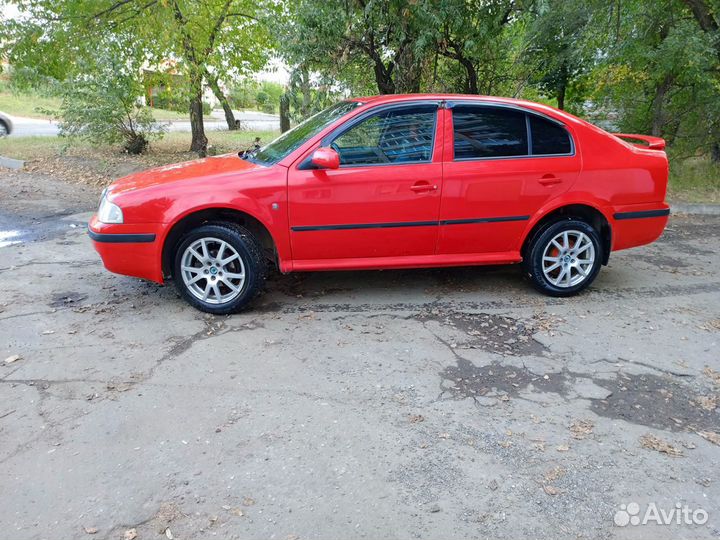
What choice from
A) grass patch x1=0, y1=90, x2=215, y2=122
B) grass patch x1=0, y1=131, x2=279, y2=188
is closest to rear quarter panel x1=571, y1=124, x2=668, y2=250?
grass patch x1=0, y1=131, x2=279, y2=188

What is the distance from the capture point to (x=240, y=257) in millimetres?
4641

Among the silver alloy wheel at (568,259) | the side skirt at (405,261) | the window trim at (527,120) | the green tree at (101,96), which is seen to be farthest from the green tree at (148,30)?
the silver alloy wheel at (568,259)

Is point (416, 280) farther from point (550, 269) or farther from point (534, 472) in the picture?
point (534, 472)

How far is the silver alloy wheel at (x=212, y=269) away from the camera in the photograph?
462 cm

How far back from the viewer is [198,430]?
3180 millimetres

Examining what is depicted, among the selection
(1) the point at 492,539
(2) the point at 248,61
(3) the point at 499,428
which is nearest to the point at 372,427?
(3) the point at 499,428

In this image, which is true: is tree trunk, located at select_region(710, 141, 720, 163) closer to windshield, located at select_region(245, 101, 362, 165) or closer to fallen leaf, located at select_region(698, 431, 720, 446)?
windshield, located at select_region(245, 101, 362, 165)

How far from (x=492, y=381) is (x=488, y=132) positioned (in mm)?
2270

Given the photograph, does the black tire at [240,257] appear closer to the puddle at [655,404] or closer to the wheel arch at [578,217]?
the wheel arch at [578,217]

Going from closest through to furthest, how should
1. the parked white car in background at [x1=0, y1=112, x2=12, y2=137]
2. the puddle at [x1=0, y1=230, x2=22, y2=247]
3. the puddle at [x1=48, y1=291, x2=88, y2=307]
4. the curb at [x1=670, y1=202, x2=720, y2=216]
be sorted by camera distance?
1. the puddle at [x1=48, y1=291, x2=88, y2=307]
2. the puddle at [x1=0, y1=230, x2=22, y2=247]
3. the curb at [x1=670, y1=202, x2=720, y2=216]
4. the parked white car in background at [x1=0, y1=112, x2=12, y2=137]

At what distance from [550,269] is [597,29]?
5850 mm

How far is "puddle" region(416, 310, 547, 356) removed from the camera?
166 inches

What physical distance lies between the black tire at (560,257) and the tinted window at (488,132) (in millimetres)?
738

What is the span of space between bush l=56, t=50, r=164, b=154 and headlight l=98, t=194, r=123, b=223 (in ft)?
26.3
